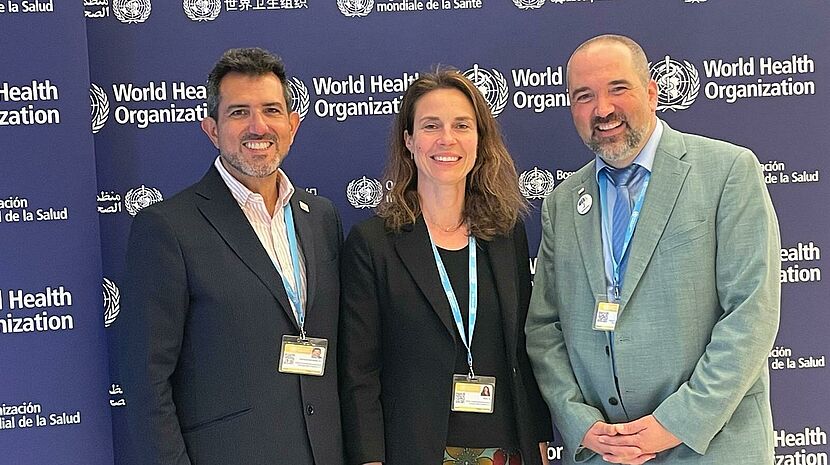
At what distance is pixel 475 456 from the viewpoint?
271 cm

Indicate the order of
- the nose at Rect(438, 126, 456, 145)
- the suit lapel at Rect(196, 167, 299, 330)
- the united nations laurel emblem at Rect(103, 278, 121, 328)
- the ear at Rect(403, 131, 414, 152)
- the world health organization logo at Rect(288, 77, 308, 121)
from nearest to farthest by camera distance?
the suit lapel at Rect(196, 167, 299, 330) → the nose at Rect(438, 126, 456, 145) → the ear at Rect(403, 131, 414, 152) → the united nations laurel emblem at Rect(103, 278, 121, 328) → the world health organization logo at Rect(288, 77, 308, 121)

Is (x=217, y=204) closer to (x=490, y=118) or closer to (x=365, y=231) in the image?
(x=365, y=231)

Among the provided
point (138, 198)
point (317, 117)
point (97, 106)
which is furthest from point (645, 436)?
point (97, 106)

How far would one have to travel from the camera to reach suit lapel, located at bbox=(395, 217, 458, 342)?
8.88 ft

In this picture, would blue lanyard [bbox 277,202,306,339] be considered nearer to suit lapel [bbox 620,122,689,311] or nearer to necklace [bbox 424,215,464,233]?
necklace [bbox 424,215,464,233]

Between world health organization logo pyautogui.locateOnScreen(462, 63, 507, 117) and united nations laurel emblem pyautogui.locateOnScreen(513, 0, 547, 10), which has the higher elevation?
united nations laurel emblem pyautogui.locateOnScreen(513, 0, 547, 10)

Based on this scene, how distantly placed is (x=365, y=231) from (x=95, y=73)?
4.59ft

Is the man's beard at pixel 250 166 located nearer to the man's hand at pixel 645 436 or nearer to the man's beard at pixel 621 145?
the man's beard at pixel 621 145

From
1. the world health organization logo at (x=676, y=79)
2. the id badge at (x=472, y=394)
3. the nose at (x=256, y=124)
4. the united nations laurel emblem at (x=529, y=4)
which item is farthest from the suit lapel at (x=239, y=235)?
the world health organization logo at (x=676, y=79)

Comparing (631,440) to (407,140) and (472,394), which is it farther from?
(407,140)

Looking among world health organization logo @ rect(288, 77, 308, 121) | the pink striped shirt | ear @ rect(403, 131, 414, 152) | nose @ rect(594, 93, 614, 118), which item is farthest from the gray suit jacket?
world health organization logo @ rect(288, 77, 308, 121)

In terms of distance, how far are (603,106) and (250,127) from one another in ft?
3.70

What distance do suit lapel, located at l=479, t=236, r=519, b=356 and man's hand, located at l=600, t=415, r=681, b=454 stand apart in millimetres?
426

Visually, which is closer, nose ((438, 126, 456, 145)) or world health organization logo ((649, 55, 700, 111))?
nose ((438, 126, 456, 145))
